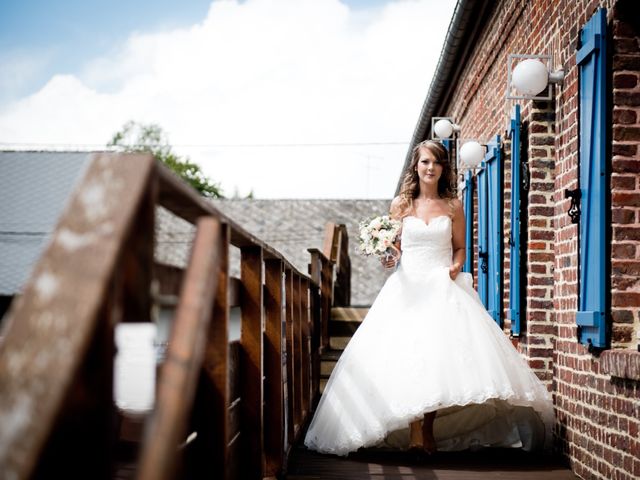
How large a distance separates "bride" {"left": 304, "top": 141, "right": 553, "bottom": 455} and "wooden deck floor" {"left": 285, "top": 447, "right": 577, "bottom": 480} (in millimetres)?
106

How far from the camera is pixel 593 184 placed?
460 cm

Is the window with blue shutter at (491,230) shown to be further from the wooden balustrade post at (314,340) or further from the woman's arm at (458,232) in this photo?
the wooden balustrade post at (314,340)

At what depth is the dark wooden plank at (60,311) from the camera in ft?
3.69

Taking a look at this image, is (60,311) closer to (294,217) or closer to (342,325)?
(342,325)

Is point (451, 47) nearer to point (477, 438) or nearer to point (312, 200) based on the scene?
point (477, 438)

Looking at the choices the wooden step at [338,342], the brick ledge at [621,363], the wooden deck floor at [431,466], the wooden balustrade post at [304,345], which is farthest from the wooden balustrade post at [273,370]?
the wooden step at [338,342]

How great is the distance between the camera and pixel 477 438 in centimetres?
587

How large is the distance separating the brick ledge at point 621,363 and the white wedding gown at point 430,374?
35.1 inches

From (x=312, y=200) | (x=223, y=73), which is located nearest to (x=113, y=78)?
(x=223, y=73)

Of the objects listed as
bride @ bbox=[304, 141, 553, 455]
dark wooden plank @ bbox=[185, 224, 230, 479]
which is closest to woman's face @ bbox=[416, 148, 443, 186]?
bride @ bbox=[304, 141, 553, 455]

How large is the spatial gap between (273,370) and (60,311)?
300 cm

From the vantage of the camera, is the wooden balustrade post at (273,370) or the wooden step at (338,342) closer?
the wooden balustrade post at (273,370)

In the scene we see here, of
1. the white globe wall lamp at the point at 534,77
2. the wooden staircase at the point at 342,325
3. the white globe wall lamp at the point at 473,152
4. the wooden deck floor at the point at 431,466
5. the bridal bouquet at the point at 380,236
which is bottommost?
the wooden deck floor at the point at 431,466

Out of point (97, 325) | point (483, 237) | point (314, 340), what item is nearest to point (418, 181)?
point (483, 237)
